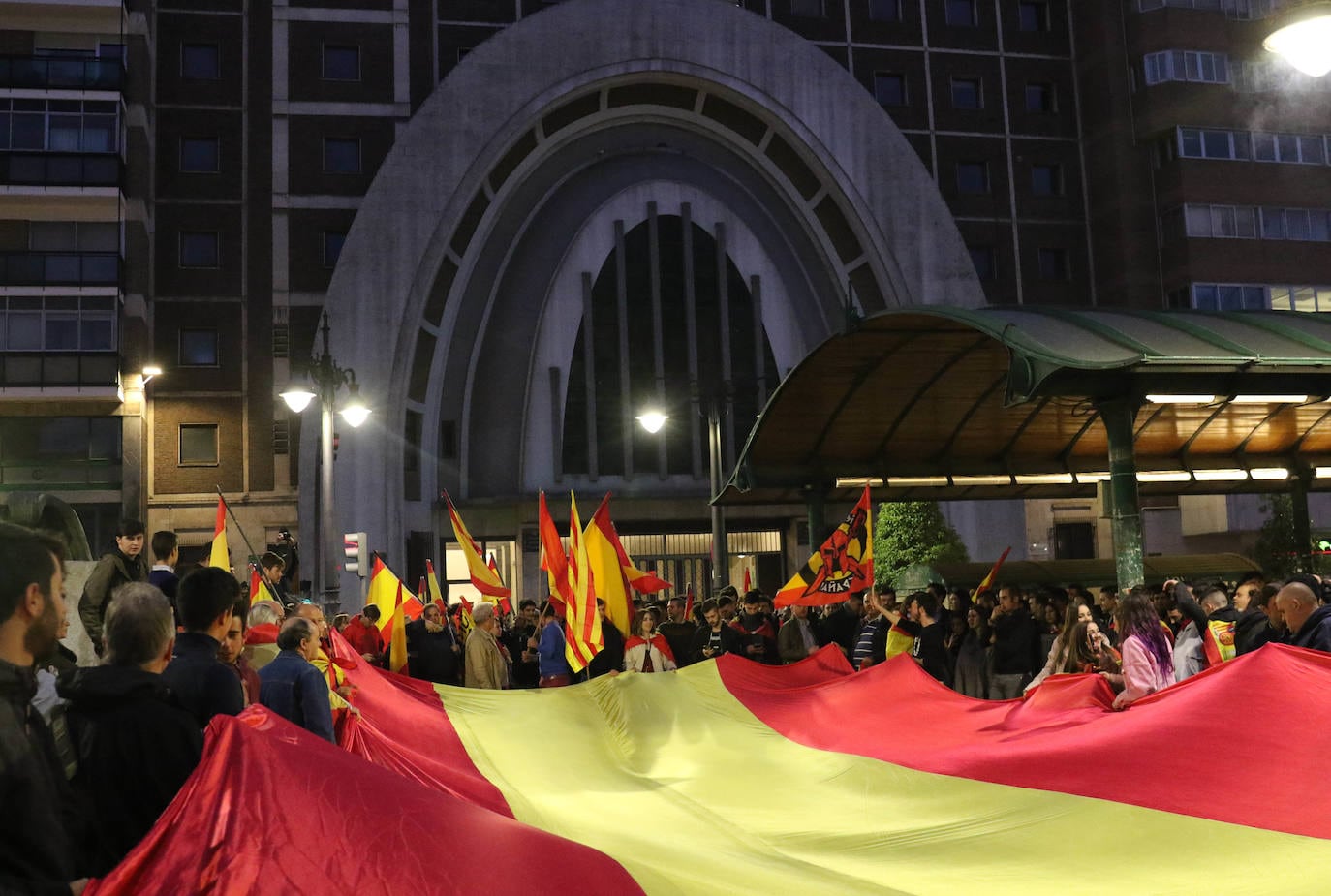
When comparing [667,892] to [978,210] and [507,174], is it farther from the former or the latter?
[978,210]

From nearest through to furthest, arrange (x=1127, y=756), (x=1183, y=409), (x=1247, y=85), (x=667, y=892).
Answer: (x=667, y=892) → (x=1127, y=756) → (x=1183, y=409) → (x=1247, y=85)

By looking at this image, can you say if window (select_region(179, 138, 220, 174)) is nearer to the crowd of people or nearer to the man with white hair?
the crowd of people

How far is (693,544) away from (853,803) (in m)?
37.4

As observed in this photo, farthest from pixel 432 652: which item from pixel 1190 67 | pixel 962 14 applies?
pixel 1190 67

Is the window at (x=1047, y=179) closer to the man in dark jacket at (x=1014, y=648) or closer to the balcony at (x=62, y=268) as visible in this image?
the balcony at (x=62, y=268)

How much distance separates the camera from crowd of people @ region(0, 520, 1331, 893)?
12.2 ft

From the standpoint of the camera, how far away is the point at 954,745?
1066cm

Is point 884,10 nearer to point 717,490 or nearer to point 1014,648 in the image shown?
point 717,490

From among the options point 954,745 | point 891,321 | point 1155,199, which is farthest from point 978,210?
point 954,745

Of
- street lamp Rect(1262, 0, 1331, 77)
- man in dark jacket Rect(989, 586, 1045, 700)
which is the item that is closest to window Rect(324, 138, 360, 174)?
man in dark jacket Rect(989, 586, 1045, 700)

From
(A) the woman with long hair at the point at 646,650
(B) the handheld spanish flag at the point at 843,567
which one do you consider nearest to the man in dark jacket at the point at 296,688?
Answer: (A) the woman with long hair at the point at 646,650

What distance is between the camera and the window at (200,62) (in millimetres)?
47094

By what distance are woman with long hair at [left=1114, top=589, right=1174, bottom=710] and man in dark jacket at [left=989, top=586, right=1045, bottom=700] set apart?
11.5 feet

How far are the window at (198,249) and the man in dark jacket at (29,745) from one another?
1786 inches
